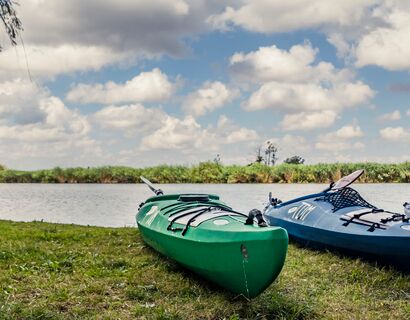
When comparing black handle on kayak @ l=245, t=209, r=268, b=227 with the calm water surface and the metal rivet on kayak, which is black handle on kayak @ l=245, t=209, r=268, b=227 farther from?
the calm water surface

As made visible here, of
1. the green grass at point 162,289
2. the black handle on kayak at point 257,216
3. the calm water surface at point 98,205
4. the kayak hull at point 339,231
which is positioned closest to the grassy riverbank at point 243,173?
the calm water surface at point 98,205

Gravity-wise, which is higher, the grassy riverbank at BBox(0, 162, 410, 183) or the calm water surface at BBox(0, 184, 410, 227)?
the grassy riverbank at BBox(0, 162, 410, 183)

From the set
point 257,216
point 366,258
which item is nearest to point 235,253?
point 257,216

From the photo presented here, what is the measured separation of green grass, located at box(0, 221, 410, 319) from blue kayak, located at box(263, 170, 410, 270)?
0.64ft

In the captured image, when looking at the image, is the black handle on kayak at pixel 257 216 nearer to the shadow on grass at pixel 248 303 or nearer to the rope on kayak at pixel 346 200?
the shadow on grass at pixel 248 303

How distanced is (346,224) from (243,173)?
615 inches

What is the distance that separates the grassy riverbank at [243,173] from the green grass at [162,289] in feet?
45.2

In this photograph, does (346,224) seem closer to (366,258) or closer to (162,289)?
(366,258)

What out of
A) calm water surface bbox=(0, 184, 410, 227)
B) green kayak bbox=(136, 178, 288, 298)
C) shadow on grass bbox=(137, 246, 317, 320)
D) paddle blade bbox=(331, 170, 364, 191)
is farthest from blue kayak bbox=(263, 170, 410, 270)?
calm water surface bbox=(0, 184, 410, 227)

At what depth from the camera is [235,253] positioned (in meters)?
4.27

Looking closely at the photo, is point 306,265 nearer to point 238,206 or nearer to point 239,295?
point 239,295

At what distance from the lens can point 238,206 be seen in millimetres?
11773

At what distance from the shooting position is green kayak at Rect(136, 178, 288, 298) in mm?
4133

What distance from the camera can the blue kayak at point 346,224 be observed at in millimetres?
5566
